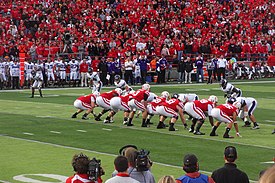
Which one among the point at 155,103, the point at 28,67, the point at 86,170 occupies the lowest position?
the point at 155,103

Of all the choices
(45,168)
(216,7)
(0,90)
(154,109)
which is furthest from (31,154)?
(216,7)

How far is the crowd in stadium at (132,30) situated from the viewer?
40000mm

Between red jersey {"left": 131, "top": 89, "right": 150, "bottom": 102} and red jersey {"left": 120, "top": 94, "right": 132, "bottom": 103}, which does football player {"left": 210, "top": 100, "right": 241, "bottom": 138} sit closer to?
red jersey {"left": 131, "top": 89, "right": 150, "bottom": 102}

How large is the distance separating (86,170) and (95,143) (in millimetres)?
10123

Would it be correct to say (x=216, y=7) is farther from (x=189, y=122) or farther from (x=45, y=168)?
(x=45, y=168)

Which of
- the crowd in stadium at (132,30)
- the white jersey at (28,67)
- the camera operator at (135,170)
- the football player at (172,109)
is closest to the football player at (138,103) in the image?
the football player at (172,109)

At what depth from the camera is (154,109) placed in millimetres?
20969

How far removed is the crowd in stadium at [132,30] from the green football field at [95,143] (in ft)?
42.1

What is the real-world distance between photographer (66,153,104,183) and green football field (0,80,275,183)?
17.3 feet

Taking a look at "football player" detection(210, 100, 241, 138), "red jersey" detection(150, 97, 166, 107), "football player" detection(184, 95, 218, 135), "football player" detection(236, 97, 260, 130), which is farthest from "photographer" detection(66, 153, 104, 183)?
"football player" detection(236, 97, 260, 130)

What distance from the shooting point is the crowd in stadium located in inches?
1575

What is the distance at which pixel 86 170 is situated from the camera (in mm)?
7926

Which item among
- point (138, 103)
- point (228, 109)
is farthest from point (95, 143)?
point (138, 103)

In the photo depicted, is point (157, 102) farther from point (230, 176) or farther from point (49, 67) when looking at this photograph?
point (49, 67)
